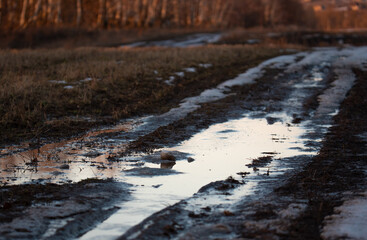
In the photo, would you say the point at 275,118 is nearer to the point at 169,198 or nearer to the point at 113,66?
the point at 169,198

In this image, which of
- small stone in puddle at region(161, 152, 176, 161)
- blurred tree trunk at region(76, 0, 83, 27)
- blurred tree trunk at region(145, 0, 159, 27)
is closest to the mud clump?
small stone in puddle at region(161, 152, 176, 161)

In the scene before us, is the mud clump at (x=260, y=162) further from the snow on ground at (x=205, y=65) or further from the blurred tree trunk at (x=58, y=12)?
the blurred tree trunk at (x=58, y=12)

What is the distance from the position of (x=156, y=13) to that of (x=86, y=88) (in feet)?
155

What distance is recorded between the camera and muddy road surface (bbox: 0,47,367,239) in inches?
173

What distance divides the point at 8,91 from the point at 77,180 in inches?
222

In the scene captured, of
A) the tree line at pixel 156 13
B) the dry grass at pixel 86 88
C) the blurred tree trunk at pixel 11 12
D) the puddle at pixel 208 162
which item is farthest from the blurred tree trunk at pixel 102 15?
the puddle at pixel 208 162

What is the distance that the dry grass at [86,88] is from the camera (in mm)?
9469

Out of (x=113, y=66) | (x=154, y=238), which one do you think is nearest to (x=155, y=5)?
(x=113, y=66)

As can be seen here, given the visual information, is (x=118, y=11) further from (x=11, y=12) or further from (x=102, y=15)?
(x=11, y=12)

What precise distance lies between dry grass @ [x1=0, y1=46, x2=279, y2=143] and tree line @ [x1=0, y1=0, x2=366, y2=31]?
75.8ft

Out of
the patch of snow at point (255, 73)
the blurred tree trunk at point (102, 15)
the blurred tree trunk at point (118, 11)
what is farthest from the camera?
the blurred tree trunk at point (118, 11)

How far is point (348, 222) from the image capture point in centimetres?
449

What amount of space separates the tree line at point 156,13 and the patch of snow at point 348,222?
37.4 m

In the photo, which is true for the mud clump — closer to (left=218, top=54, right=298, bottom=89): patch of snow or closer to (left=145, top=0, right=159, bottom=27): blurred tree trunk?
(left=218, top=54, right=298, bottom=89): patch of snow
